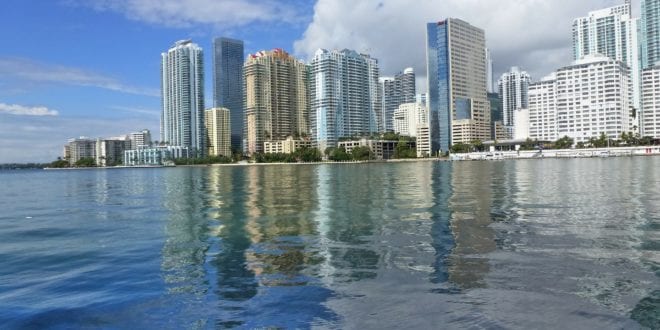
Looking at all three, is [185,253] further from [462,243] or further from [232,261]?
[462,243]

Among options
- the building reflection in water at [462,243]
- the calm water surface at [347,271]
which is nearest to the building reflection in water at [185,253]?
the calm water surface at [347,271]

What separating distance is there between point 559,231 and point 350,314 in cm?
1438

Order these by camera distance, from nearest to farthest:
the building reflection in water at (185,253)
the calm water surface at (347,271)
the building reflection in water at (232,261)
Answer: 1. the calm water surface at (347,271)
2. the building reflection in water at (232,261)
3. the building reflection in water at (185,253)

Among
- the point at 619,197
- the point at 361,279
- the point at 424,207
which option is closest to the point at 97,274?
the point at 361,279

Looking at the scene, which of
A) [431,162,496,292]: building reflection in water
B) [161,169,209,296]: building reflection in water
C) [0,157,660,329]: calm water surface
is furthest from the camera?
[161,169,209,296]: building reflection in water

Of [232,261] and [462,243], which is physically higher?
[462,243]

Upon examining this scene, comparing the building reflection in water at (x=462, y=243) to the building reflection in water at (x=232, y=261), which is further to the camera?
the building reflection in water at (x=462, y=243)

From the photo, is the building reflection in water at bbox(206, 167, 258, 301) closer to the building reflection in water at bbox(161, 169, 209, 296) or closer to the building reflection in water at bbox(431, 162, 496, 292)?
the building reflection in water at bbox(161, 169, 209, 296)

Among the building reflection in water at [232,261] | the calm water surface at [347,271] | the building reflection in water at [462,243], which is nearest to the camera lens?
the calm water surface at [347,271]

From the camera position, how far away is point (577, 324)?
37.7ft

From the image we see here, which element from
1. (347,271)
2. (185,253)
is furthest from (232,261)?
(347,271)

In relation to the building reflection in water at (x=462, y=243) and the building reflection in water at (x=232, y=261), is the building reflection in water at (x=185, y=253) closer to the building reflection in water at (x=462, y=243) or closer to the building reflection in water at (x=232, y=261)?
the building reflection in water at (x=232, y=261)

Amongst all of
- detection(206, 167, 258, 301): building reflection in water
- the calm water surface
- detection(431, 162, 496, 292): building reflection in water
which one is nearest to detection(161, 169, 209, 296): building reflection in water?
the calm water surface

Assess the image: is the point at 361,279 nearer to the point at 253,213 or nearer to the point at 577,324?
the point at 577,324
